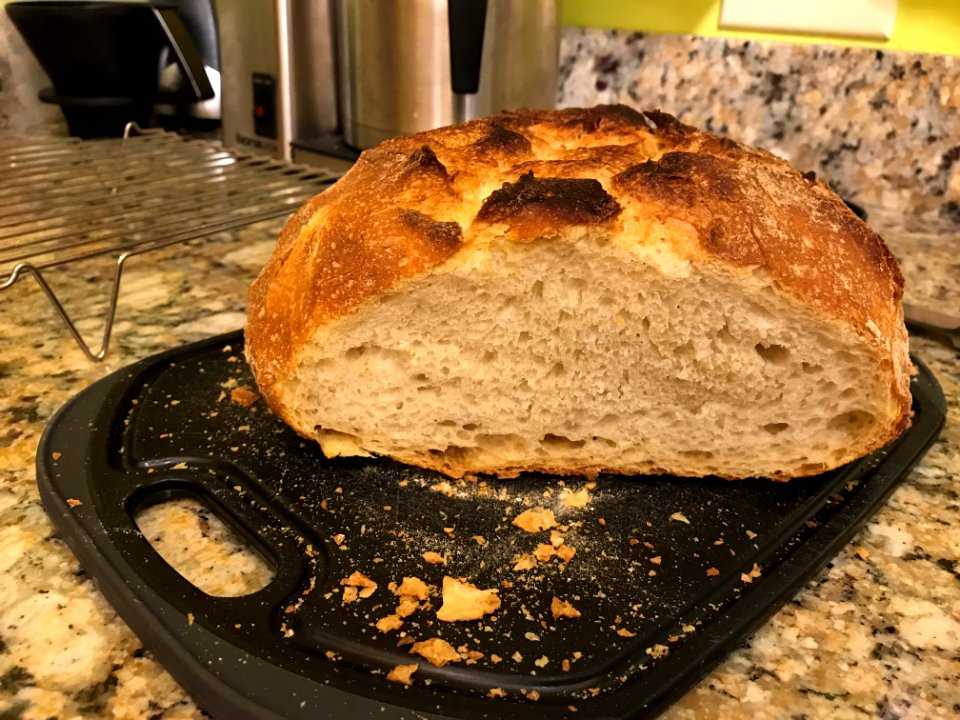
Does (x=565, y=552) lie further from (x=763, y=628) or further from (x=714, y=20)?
(x=714, y=20)

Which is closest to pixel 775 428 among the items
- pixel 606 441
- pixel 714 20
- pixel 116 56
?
pixel 606 441

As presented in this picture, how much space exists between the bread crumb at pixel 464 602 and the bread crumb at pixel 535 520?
13cm

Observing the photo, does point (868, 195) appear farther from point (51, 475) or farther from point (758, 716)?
point (51, 475)

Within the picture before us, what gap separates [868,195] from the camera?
1.99 meters

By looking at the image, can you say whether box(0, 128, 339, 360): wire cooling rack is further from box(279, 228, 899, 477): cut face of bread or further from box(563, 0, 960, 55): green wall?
box(563, 0, 960, 55): green wall

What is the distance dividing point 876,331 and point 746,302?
0.54 feet

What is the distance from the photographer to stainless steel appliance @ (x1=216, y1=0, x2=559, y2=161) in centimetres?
193

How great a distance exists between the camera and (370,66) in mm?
2043

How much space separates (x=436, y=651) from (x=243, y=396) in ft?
1.90

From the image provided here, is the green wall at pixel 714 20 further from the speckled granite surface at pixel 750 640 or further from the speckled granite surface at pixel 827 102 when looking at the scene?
the speckled granite surface at pixel 750 640

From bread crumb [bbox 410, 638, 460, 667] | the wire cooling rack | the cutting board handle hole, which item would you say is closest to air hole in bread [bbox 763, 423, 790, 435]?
bread crumb [bbox 410, 638, 460, 667]

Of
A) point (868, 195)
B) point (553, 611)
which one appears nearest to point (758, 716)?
point (553, 611)

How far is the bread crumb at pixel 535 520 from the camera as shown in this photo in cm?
101

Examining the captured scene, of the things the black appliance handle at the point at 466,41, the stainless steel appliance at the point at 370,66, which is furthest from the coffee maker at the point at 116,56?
the black appliance handle at the point at 466,41
